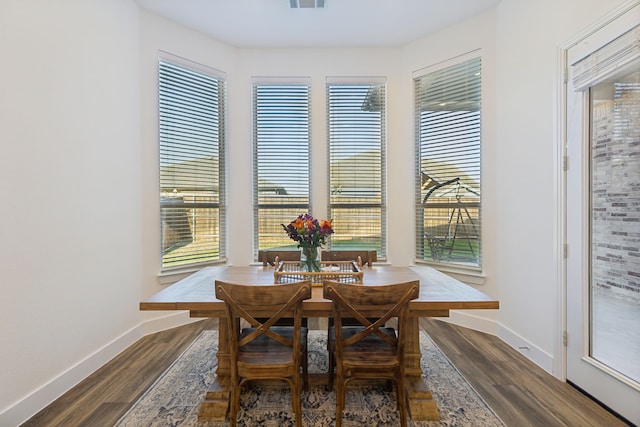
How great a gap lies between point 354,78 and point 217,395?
3.52 meters

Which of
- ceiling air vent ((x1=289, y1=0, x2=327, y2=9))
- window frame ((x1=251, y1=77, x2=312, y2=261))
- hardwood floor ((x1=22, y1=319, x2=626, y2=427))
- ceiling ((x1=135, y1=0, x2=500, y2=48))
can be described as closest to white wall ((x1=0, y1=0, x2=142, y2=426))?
hardwood floor ((x1=22, y1=319, x2=626, y2=427))

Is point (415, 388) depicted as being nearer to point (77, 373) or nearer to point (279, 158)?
point (77, 373)

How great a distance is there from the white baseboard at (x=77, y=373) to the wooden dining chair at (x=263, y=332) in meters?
1.33

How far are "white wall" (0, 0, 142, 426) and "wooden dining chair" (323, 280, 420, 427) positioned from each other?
1.91m

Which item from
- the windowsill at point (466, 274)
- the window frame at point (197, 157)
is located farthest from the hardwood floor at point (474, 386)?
the window frame at point (197, 157)

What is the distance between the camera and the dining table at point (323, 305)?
174 centimetres

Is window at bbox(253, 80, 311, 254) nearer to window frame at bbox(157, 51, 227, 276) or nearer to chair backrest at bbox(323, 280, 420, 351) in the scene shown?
window frame at bbox(157, 51, 227, 276)

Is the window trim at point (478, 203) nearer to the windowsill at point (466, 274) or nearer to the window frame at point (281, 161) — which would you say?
the windowsill at point (466, 274)

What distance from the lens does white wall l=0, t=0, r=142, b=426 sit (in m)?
1.85

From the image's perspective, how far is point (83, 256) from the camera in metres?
2.39

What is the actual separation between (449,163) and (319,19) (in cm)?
209

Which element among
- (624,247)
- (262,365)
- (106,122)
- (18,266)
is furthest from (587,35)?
(18,266)

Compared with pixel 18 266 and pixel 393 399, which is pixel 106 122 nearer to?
pixel 18 266

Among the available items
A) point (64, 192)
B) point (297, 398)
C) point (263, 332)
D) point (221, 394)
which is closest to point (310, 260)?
point (263, 332)
